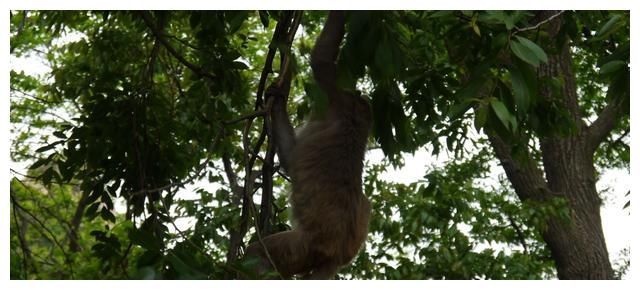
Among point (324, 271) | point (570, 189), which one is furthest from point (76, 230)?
point (324, 271)

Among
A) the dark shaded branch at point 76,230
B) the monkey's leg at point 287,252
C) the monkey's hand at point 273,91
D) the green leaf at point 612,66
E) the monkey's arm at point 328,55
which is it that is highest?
the monkey's arm at point 328,55

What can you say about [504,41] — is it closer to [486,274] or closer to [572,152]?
[486,274]

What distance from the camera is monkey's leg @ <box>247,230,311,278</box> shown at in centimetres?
455

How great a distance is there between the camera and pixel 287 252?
15.0ft

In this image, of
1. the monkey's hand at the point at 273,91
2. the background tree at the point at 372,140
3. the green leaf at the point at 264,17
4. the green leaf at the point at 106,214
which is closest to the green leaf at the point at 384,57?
the background tree at the point at 372,140

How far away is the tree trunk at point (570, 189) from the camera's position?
10.6 meters

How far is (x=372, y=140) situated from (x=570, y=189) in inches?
237

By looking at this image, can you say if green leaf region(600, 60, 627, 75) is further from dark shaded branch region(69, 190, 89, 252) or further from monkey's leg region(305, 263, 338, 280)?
dark shaded branch region(69, 190, 89, 252)

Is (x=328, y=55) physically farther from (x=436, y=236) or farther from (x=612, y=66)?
(x=436, y=236)

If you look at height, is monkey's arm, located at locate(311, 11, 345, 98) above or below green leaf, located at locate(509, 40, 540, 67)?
above

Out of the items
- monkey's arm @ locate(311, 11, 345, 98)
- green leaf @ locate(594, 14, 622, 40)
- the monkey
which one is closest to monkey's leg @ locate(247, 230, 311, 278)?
the monkey

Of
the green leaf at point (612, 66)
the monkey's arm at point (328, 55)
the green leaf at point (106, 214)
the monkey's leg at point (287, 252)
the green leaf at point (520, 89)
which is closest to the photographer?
the green leaf at point (520, 89)

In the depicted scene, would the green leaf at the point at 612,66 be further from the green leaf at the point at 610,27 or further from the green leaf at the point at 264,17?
the green leaf at the point at 264,17

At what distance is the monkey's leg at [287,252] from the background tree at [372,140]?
135 mm
